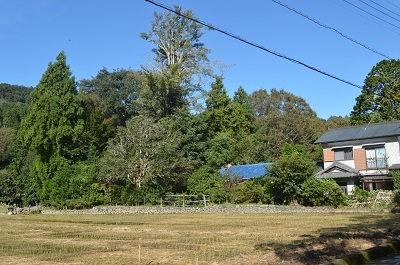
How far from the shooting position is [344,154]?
119 feet

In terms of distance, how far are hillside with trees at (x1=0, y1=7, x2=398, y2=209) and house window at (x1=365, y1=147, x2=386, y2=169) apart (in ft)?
19.1

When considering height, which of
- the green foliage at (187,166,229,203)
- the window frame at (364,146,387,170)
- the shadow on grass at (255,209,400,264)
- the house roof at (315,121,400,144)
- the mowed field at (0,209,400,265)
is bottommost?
the mowed field at (0,209,400,265)

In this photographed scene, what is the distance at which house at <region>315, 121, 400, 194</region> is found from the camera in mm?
33375

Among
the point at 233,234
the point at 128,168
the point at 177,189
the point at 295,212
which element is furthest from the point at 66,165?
the point at 233,234

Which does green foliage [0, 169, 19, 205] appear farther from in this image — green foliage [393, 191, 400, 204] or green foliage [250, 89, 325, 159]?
green foliage [393, 191, 400, 204]

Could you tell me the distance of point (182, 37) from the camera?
5050 centimetres

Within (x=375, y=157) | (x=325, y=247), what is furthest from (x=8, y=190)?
(x=325, y=247)

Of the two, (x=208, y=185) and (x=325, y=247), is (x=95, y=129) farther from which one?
(x=325, y=247)

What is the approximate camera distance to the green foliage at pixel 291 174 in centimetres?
2658

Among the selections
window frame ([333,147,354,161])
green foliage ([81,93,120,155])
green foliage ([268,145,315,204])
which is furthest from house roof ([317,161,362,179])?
green foliage ([81,93,120,155])

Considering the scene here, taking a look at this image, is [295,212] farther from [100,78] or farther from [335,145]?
[100,78]

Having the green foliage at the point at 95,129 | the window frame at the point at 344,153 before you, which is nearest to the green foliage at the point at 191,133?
the green foliage at the point at 95,129

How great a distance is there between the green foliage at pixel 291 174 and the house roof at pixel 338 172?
817 cm

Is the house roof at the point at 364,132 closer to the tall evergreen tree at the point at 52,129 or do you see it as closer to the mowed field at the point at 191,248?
the mowed field at the point at 191,248
